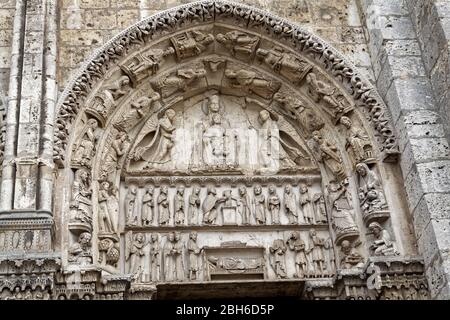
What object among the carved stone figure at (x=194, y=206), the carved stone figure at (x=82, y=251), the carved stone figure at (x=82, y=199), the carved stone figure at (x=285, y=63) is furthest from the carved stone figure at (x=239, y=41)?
the carved stone figure at (x=82, y=251)

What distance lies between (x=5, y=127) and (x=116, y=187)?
155 centimetres

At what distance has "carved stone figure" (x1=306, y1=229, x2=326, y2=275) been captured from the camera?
27.7 feet

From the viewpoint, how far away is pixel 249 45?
9562 mm

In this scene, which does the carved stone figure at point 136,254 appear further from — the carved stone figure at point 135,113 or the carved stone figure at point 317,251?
the carved stone figure at point 317,251

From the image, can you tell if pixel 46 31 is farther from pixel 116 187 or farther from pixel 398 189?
pixel 398 189

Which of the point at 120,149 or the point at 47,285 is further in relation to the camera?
the point at 120,149

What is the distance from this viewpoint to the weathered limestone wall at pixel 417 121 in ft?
25.1

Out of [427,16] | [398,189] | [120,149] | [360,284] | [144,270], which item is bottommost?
[360,284]

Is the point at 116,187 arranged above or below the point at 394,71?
below

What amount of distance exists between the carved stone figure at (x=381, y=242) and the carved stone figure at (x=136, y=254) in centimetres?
277

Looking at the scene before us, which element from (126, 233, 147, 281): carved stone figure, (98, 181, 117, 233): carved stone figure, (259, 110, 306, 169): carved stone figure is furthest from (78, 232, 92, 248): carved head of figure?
(259, 110, 306, 169): carved stone figure
